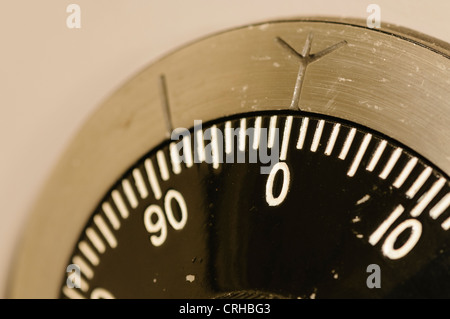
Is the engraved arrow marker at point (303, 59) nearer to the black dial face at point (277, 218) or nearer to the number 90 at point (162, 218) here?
the black dial face at point (277, 218)

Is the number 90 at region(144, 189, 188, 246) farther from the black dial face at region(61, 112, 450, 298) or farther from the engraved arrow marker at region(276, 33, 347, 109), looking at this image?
the engraved arrow marker at region(276, 33, 347, 109)

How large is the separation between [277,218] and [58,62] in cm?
27

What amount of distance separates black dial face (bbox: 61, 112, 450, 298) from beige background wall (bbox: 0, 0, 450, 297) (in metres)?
0.09

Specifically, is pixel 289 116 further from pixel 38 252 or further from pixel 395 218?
pixel 38 252

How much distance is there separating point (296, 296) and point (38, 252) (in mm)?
253

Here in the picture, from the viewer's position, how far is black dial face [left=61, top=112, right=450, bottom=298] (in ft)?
1.61

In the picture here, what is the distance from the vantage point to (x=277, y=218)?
1.69ft

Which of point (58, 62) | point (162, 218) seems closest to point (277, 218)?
point (162, 218)

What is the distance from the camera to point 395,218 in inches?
19.3

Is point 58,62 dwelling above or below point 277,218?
above

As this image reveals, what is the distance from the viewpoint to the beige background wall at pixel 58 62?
1.89ft

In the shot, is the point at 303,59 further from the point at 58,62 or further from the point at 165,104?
the point at 58,62

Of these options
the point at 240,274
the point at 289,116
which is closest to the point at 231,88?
the point at 289,116

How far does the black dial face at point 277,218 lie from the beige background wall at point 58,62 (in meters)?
0.09
